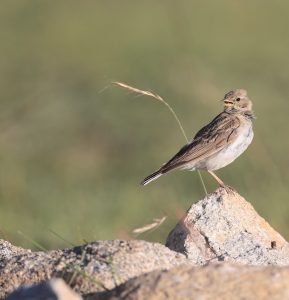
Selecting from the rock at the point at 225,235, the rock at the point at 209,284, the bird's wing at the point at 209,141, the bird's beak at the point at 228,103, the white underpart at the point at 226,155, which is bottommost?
the white underpart at the point at 226,155

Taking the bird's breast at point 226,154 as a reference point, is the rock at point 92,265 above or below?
above

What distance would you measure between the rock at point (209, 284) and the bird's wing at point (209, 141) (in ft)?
12.9

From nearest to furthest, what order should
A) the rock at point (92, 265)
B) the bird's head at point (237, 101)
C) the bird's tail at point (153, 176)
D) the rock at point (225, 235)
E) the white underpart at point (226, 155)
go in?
1. the rock at point (92, 265)
2. the rock at point (225, 235)
3. the bird's tail at point (153, 176)
4. the white underpart at point (226, 155)
5. the bird's head at point (237, 101)

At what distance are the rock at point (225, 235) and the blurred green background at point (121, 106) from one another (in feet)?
0.83

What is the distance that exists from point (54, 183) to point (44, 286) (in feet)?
32.9

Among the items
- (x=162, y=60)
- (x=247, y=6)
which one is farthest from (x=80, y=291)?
(x=247, y=6)

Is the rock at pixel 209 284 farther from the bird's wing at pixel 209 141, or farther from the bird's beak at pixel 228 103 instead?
the bird's beak at pixel 228 103

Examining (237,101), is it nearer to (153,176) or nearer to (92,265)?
(153,176)

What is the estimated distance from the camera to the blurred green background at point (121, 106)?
13.1 m

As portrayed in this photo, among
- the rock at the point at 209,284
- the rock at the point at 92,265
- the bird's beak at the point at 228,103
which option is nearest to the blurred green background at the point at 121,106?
the rock at the point at 92,265

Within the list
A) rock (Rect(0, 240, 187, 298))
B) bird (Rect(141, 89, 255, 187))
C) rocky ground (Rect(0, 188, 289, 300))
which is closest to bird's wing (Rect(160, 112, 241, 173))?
bird (Rect(141, 89, 255, 187))

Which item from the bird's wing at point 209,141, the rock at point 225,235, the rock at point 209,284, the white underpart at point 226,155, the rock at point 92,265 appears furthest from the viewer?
Result: the white underpart at point 226,155

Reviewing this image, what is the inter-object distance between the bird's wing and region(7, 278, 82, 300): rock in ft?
12.1

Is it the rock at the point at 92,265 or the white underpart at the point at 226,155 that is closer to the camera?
the rock at the point at 92,265
